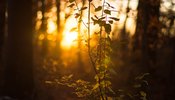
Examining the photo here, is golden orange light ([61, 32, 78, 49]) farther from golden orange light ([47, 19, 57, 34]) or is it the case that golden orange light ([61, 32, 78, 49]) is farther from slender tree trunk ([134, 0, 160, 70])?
slender tree trunk ([134, 0, 160, 70])

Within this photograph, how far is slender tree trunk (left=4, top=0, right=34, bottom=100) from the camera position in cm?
1161

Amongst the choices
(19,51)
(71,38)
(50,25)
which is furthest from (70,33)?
(50,25)

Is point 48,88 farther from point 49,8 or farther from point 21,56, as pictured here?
point 49,8

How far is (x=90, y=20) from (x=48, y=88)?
651cm

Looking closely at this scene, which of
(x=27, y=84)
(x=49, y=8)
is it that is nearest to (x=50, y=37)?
(x=49, y=8)

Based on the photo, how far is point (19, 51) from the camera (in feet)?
38.6

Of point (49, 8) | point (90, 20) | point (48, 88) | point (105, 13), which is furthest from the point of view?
point (49, 8)

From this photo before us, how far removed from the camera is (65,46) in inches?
1966

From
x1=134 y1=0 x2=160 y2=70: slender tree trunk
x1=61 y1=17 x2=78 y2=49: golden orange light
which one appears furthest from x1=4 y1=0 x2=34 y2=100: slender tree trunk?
x1=134 y1=0 x2=160 y2=70: slender tree trunk

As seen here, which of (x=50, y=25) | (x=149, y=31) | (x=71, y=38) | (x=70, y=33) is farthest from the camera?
(x=50, y=25)

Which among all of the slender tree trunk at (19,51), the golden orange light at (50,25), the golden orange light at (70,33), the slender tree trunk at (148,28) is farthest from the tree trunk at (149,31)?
the golden orange light at (50,25)

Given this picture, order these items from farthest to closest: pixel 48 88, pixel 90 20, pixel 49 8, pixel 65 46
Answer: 1. pixel 65 46
2. pixel 49 8
3. pixel 48 88
4. pixel 90 20

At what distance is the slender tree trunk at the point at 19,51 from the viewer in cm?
1161

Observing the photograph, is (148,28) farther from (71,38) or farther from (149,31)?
(71,38)
